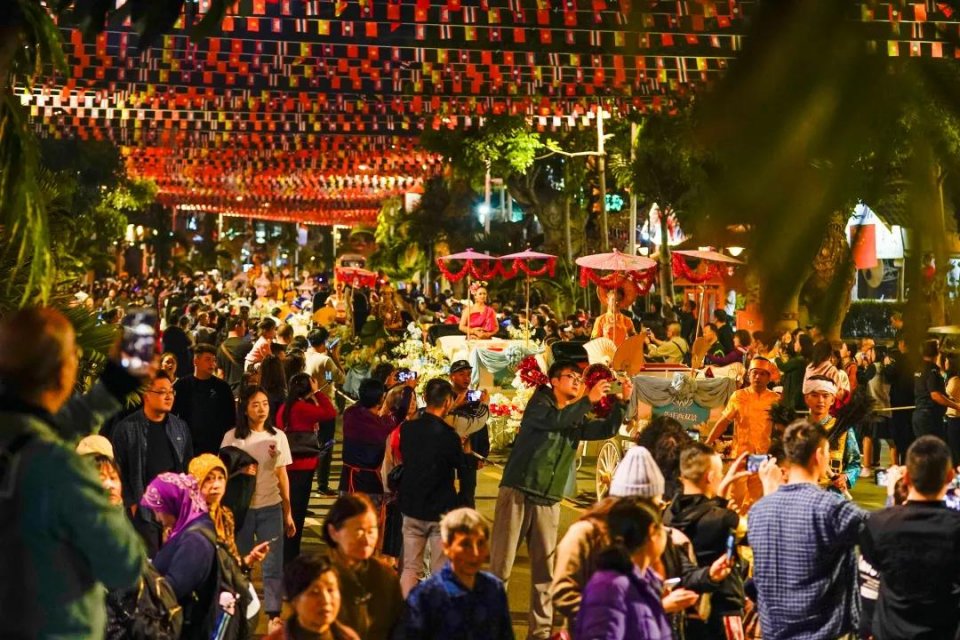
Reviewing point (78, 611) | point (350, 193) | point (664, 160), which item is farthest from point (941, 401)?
point (350, 193)

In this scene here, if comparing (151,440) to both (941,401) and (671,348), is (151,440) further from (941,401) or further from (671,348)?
(671,348)

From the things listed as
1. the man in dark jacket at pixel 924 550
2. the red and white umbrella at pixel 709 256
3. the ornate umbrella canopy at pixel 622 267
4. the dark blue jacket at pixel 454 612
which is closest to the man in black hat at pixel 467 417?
the man in dark jacket at pixel 924 550

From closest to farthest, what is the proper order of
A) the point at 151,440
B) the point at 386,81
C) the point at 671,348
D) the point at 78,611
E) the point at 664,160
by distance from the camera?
the point at 664,160 < the point at 78,611 < the point at 151,440 < the point at 671,348 < the point at 386,81

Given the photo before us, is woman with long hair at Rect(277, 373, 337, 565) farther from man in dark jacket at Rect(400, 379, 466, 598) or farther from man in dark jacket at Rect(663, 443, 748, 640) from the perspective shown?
man in dark jacket at Rect(663, 443, 748, 640)

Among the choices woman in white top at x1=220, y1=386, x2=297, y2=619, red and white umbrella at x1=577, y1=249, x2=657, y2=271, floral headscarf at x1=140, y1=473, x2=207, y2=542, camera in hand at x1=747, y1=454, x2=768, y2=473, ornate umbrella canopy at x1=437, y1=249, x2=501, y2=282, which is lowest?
woman in white top at x1=220, y1=386, x2=297, y2=619

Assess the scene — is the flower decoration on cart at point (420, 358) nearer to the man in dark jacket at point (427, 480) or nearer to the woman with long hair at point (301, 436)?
the woman with long hair at point (301, 436)

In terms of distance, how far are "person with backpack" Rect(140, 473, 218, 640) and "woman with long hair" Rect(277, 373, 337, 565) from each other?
14.0 feet

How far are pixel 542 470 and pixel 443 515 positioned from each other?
4.91 ft

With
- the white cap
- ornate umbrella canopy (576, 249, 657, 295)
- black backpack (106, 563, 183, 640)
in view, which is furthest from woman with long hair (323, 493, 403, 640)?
ornate umbrella canopy (576, 249, 657, 295)

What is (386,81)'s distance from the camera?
27.8 metres

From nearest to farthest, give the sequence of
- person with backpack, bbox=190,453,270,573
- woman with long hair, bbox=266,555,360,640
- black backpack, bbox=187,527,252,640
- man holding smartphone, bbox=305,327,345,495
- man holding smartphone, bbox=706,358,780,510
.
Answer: woman with long hair, bbox=266,555,360,640 < black backpack, bbox=187,527,252,640 < person with backpack, bbox=190,453,270,573 < man holding smartphone, bbox=706,358,780,510 < man holding smartphone, bbox=305,327,345,495

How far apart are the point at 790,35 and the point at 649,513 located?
5.29 meters

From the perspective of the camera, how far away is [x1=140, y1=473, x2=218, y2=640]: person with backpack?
7250 mm

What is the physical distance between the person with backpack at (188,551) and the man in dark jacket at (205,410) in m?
4.22
